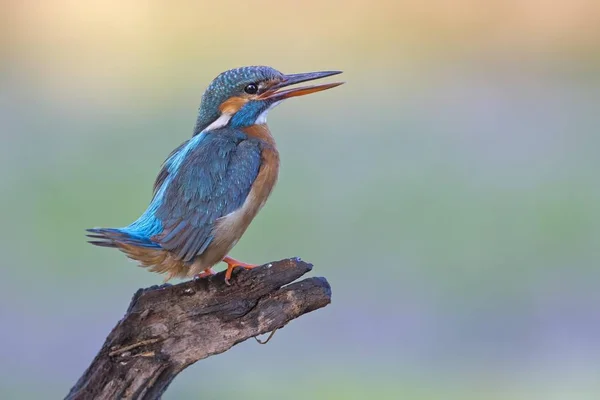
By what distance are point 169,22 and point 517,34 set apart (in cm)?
446

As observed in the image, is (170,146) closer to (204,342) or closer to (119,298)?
(119,298)

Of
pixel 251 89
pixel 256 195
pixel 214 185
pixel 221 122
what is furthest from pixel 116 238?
pixel 251 89

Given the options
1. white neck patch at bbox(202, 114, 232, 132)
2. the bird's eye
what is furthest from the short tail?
the bird's eye

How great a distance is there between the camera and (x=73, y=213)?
8.95 metres

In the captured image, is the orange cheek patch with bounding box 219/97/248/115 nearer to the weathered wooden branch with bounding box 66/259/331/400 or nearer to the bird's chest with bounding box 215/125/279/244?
the bird's chest with bounding box 215/125/279/244

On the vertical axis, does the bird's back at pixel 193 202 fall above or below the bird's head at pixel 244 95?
below

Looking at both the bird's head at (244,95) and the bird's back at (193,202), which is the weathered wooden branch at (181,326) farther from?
the bird's head at (244,95)

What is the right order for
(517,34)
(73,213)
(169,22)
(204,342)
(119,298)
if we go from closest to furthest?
(204,342) < (119,298) < (73,213) < (169,22) < (517,34)

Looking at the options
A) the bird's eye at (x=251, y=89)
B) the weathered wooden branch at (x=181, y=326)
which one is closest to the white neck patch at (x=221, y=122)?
the bird's eye at (x=251, y=89)

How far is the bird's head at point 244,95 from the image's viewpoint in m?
3.90

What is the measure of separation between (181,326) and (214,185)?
60 cm

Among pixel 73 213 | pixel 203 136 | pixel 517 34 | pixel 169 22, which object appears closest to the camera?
pixel 203 136

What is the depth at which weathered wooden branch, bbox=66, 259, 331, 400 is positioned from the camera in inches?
124

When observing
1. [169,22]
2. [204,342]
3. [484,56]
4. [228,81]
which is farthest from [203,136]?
[484,56]
